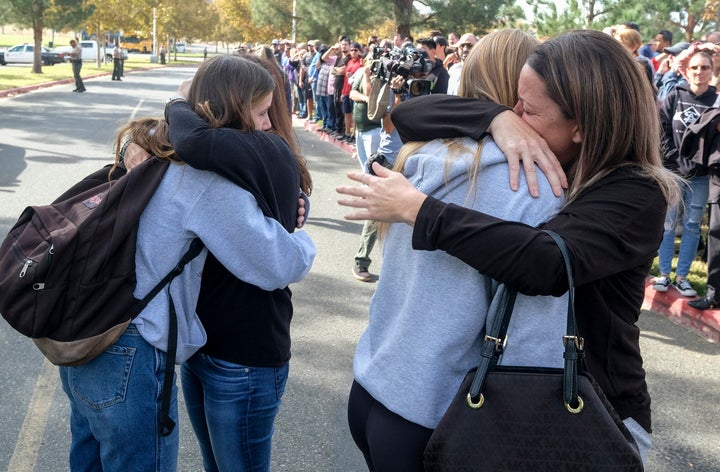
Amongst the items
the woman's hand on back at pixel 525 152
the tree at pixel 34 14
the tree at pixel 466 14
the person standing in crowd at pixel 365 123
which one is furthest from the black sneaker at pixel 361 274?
the tree at pixel 34 14

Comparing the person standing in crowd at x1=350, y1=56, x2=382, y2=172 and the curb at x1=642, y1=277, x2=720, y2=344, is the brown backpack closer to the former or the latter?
the curb at x1=642, y1=277, x2=720, y2=344

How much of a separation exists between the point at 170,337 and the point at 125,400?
20 cm

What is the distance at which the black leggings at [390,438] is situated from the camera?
1.54 metres

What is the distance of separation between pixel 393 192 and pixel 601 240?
433 mm

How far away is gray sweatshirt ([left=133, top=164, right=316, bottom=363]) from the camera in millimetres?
1881

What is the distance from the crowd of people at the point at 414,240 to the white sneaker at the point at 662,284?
4359mm

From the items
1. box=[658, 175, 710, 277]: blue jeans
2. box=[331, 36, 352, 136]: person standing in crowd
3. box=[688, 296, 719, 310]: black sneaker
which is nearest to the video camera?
box=[658, 175, 710, 277]: blue jeans

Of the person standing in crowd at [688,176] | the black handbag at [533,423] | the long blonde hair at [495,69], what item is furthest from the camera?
the person standing in crowd at [688,176]

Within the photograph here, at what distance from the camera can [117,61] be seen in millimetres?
31906

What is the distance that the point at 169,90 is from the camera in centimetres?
2673

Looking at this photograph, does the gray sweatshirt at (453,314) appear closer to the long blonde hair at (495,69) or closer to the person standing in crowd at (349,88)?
the long blonde hair at (495,69)

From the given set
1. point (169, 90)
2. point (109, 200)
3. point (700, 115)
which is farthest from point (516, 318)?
point (169, 90)

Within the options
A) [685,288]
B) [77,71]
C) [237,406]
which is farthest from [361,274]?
[77,71]

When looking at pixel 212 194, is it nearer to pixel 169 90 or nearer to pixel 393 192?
pixel 393 192
